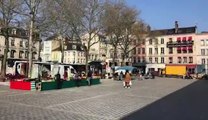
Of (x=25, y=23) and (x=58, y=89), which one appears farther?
(x=25, y=23)

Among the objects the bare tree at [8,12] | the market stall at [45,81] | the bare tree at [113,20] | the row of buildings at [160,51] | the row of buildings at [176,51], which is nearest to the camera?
the market stall at [45,81]

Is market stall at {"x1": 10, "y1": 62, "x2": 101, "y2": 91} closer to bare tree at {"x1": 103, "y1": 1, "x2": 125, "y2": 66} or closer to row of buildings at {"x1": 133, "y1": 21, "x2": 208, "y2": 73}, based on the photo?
bare tree at {"x1": 103, "y1": 1, "x2": 125, "y2": 66}

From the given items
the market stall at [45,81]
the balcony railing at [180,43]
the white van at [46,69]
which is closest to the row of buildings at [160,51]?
the balcony railing at [180,43]

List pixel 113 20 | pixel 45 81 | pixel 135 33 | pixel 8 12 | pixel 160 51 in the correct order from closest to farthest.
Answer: pixel 45 81, pixel 8 12, pixel 113 20, pixel 135 33, pixel 160 51

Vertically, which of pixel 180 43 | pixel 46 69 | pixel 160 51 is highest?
pixel 180 43

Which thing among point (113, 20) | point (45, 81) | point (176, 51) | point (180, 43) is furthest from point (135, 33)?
point (45, 81)

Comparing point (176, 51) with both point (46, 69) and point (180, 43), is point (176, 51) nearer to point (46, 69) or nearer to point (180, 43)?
point (180, 43)

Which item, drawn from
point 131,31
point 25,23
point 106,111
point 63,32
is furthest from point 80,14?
point 106,111

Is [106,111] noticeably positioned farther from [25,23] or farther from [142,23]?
[142,23]

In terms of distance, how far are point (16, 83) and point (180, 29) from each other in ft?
238

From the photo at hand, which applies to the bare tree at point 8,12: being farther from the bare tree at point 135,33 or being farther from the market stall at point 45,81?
the bare tree at point 135,33

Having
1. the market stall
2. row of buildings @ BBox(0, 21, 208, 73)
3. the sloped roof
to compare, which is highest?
the sloped roof

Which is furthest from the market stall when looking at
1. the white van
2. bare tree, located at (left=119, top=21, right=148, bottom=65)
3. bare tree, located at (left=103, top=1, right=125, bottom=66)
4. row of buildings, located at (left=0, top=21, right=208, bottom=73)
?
row of buildings, located at (left=0, top=21, right=208, bottom=73)

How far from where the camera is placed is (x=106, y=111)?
46.8 feet
